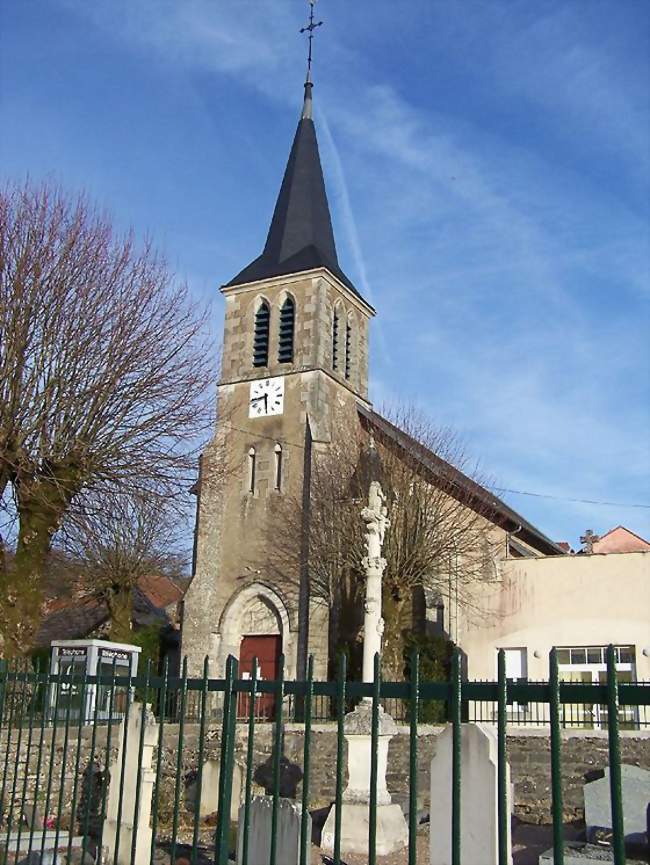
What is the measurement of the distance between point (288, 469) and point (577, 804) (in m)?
13.8

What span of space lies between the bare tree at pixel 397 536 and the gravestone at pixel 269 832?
17501 millimetres

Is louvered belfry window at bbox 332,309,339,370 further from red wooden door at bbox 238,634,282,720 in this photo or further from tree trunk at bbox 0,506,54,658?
tree trunk at bbox 0,506,54,658

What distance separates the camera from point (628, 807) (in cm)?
940

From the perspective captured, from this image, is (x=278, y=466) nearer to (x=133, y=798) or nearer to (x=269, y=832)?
(x=133, y=798)

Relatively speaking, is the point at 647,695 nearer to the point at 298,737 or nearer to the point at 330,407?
the point at 298,737

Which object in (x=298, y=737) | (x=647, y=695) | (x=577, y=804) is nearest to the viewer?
(x=647, y=695)

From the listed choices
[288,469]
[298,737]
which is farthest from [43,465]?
[288,469]

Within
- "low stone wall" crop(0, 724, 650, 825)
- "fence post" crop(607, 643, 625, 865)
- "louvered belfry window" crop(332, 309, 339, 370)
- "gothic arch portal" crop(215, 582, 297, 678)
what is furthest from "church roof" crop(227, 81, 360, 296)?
"fence post" crop(607, 643, 625, 865)

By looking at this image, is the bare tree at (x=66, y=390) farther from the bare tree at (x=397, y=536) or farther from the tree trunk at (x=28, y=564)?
the bare tree at (x=397, y=536)

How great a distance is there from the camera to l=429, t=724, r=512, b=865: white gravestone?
3.02m

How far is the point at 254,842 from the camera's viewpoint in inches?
178

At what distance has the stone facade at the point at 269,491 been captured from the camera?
24875mm

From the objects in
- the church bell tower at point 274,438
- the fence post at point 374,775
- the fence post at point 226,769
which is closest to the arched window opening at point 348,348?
the church bell tower at point 274,438

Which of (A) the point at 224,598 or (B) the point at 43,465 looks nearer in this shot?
(B) the point at 43,465
